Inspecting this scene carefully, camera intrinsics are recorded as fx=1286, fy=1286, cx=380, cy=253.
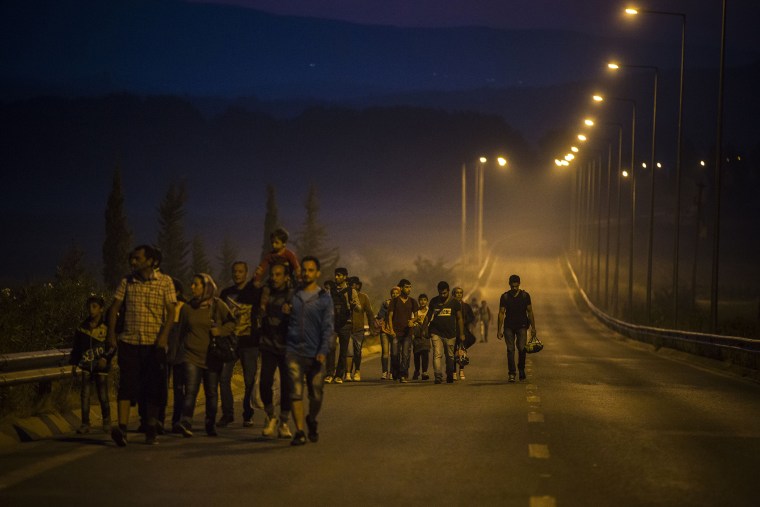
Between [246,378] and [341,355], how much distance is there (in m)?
8.33

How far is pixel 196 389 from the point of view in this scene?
14.1 meters

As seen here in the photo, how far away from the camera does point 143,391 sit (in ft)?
43.5

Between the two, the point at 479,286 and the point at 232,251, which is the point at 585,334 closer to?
the point at 479,286

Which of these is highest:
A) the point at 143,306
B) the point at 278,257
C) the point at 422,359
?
the point at 278,257

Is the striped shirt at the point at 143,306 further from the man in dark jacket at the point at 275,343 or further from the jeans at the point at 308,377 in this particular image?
the jeans at the point at 308,377

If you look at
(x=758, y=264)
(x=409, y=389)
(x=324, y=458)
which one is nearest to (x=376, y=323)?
(x=409, y=389)

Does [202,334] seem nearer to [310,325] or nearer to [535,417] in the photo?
[310,325]

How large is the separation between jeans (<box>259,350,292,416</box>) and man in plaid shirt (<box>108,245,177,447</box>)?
1.10 m

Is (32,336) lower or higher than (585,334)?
higher

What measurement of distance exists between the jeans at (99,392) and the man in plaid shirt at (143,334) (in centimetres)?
76

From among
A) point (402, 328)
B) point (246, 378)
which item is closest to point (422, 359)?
point (402, 328)

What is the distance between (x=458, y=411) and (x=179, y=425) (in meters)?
4.36

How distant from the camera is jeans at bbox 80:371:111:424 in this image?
13930 millimetres

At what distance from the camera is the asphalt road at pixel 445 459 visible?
32.8 feet
